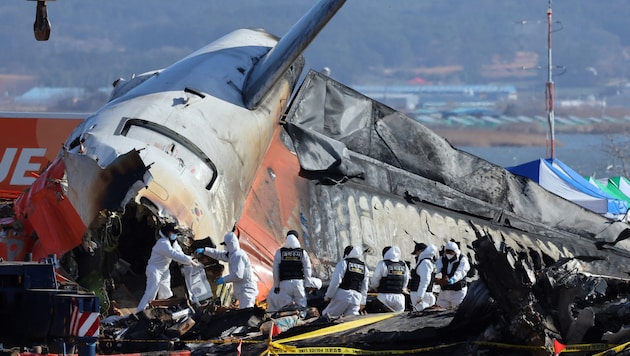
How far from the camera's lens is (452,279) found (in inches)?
775

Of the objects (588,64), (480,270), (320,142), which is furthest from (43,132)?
(588,64)

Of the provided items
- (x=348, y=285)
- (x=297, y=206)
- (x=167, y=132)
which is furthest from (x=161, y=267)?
(x=297, y=206)

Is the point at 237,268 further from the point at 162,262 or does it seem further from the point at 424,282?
the point at 424,282

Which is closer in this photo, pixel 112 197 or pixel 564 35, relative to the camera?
pixel 112 197

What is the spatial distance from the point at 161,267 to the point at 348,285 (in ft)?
9.19

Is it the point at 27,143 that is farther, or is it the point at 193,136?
the point at 27,143

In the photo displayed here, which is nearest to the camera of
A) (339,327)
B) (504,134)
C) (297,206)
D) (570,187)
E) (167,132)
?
(339,327)

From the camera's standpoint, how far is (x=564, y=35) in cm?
13338

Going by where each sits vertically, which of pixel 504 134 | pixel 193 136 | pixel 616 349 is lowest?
pixel 616 349

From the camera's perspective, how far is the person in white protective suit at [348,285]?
57.6 ft

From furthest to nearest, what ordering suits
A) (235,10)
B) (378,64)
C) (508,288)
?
(235,10) → (378,64) → (508,288)

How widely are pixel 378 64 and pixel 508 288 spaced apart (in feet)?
402

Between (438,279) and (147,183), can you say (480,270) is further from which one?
(438,279)

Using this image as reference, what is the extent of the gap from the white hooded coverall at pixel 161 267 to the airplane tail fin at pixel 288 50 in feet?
15.5
